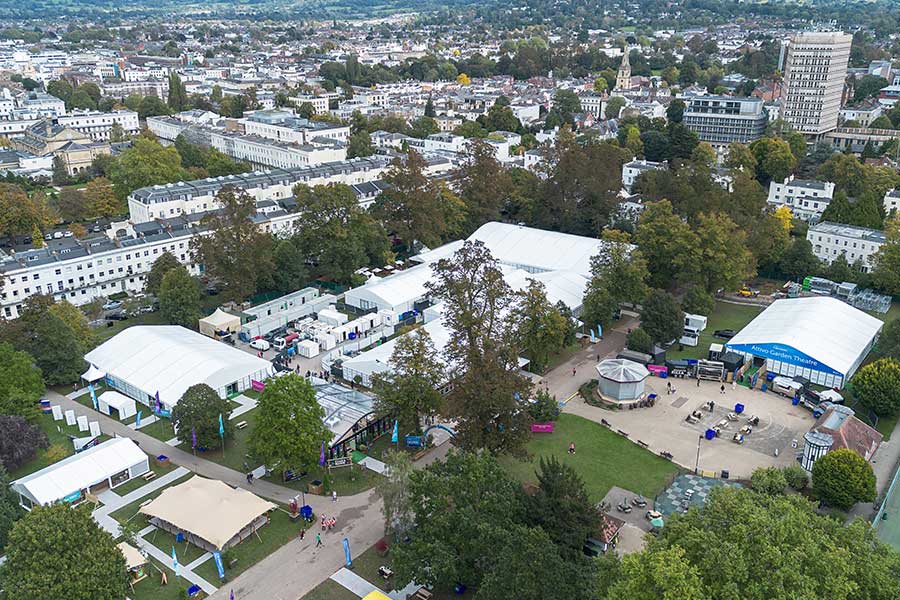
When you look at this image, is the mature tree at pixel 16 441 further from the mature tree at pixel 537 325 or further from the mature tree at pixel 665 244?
the mature tree at pixel 665 244

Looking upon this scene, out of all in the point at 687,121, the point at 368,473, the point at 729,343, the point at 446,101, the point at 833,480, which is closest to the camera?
the point at 833,480

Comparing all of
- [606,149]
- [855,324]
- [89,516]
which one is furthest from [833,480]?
[606,149]

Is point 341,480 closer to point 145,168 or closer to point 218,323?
point 218,323

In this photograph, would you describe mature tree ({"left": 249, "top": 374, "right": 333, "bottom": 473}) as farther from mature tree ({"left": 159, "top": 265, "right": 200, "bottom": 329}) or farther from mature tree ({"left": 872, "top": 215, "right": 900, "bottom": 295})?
mature tree ({"left": 872, "top": 215, "right": 900, "bottom": 295})

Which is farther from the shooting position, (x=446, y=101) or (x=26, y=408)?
(x=446, y=101)

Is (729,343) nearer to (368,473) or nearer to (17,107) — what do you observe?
(368,473)

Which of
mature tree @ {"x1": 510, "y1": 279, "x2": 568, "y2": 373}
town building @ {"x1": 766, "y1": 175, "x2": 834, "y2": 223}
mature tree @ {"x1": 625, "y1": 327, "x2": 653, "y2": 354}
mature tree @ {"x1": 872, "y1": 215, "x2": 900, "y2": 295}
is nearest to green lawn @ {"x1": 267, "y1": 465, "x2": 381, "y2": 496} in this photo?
mature tree @ {"x1": 510, "y1": 279, "x2": 568, "y2": 373}

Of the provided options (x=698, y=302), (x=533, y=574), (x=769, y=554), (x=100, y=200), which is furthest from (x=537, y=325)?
(x=100, y=200)
